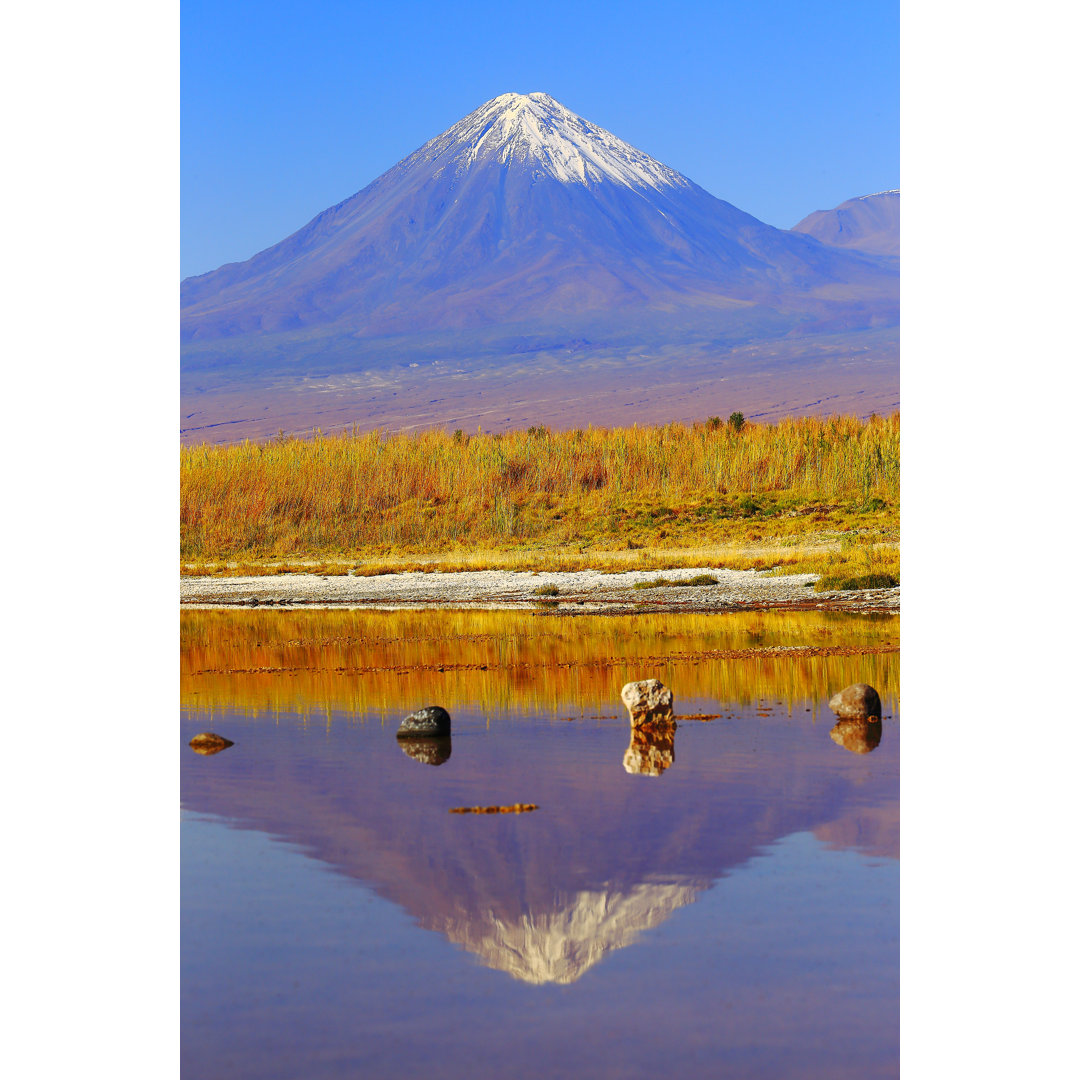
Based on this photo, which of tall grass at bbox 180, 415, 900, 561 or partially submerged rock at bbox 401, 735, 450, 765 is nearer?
partially submerged rock at bbox 401, 735, 450, 765

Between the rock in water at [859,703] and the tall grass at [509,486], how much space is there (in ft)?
48.6

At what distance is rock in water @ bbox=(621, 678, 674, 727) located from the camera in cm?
973

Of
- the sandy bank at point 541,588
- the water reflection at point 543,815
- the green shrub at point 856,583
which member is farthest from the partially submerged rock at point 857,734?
the green shrub at point 856,583

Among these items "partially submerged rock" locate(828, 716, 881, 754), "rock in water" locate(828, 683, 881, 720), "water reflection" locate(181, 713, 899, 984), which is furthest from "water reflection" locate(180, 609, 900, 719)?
"water reflection" locate(181, 713, 899, 984)

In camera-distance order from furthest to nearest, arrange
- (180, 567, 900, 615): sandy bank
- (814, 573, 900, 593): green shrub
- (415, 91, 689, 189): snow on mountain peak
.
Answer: (415, 91, 689, 189): snow on mountain peak
(814, 573, 900, 593): green shrub
(180, 567, 900, 615): sandy bank

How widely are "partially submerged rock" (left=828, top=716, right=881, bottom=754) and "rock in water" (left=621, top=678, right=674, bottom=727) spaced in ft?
3.65

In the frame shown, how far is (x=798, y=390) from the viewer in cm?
9112

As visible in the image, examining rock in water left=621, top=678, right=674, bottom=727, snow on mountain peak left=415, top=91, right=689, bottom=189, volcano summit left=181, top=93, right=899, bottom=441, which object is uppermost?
snow on mountain peak left=415, top=91, right=689, bottom=189

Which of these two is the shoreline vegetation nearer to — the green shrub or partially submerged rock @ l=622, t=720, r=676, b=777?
the green shrub

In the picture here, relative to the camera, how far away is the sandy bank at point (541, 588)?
18297mm

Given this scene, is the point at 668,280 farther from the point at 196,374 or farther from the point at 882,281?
the point at 196,374

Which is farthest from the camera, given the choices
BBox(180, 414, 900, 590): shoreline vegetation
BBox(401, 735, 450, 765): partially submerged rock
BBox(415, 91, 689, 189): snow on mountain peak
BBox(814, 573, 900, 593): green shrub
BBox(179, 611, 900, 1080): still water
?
BBox(415, 91, 689, 189): snow on mountain peak

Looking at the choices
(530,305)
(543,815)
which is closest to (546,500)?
(543,815)

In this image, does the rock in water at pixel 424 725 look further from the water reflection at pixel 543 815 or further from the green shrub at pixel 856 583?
the green shrub at pixel 856 583
